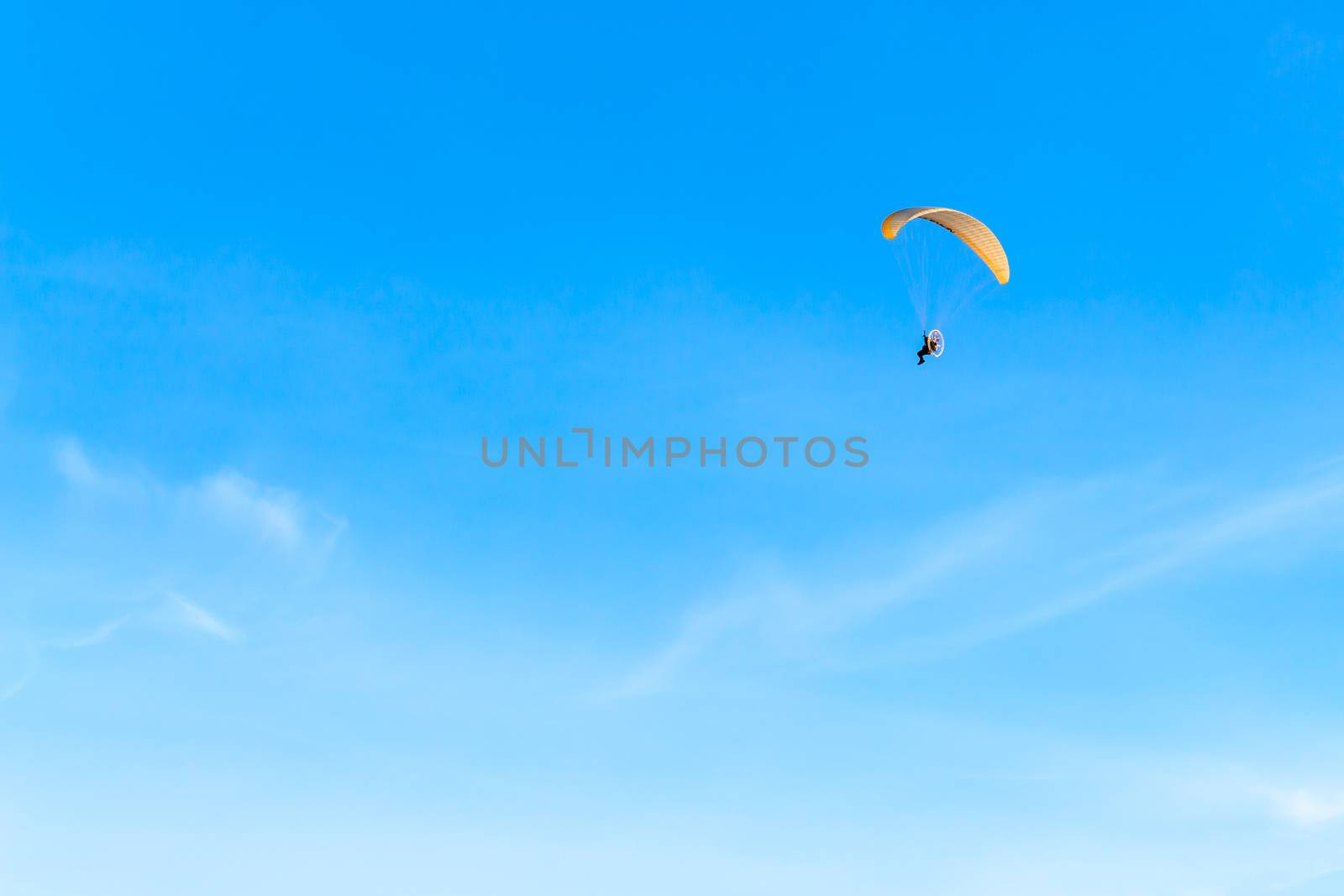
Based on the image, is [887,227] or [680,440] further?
[680,440]

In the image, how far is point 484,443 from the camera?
8406 cm

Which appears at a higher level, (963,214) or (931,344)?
(963,214)

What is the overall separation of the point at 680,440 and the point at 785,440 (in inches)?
301

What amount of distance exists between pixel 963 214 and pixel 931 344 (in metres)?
8.52

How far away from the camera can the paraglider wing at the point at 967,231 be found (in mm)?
73438

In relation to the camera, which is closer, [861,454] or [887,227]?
[887,227]

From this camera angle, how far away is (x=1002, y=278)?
76000 mm

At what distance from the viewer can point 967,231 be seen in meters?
75.2


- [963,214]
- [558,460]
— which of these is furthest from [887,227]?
[558,460]

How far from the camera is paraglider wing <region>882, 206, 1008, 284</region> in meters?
73.4

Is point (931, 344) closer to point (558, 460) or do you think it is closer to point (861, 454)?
point (861, 454)

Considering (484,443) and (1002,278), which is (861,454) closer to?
(1002,278)

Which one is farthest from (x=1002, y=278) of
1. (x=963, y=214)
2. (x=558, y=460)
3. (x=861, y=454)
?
(x=558, y=460)

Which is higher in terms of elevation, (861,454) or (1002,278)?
(1002,278)
